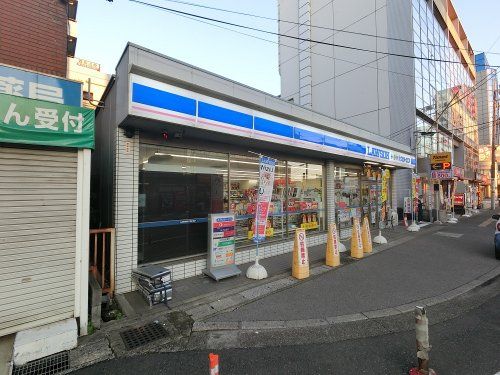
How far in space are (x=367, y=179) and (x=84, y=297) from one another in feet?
42.7

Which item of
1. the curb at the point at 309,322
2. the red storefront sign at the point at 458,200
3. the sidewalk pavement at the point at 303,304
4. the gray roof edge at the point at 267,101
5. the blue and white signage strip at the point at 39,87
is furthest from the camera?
the red storefront sign at the point at 458,200

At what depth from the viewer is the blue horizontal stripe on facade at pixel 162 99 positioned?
484cm

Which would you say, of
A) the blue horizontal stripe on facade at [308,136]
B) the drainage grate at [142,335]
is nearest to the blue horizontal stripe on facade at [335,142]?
the blue horizontal stripe on facade at [308,136]

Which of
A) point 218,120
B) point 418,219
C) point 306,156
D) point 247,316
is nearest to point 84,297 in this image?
point 247,316

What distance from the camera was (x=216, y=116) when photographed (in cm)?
598

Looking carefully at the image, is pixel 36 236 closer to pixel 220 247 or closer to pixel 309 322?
pixel 220 247

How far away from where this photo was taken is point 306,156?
9.97 m

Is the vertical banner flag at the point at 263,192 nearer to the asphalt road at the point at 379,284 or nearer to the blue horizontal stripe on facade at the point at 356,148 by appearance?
the asphalt road at the point at 379,284

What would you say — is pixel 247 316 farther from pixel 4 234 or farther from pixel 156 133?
pixel 156 133

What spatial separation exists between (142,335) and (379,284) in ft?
17.3

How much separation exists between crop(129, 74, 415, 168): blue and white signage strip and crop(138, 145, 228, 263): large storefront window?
134cm

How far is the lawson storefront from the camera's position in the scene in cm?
541

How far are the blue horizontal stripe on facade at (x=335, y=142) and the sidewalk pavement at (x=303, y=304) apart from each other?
3920 millimetres

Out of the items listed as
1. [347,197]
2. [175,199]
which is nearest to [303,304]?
[175,199]
